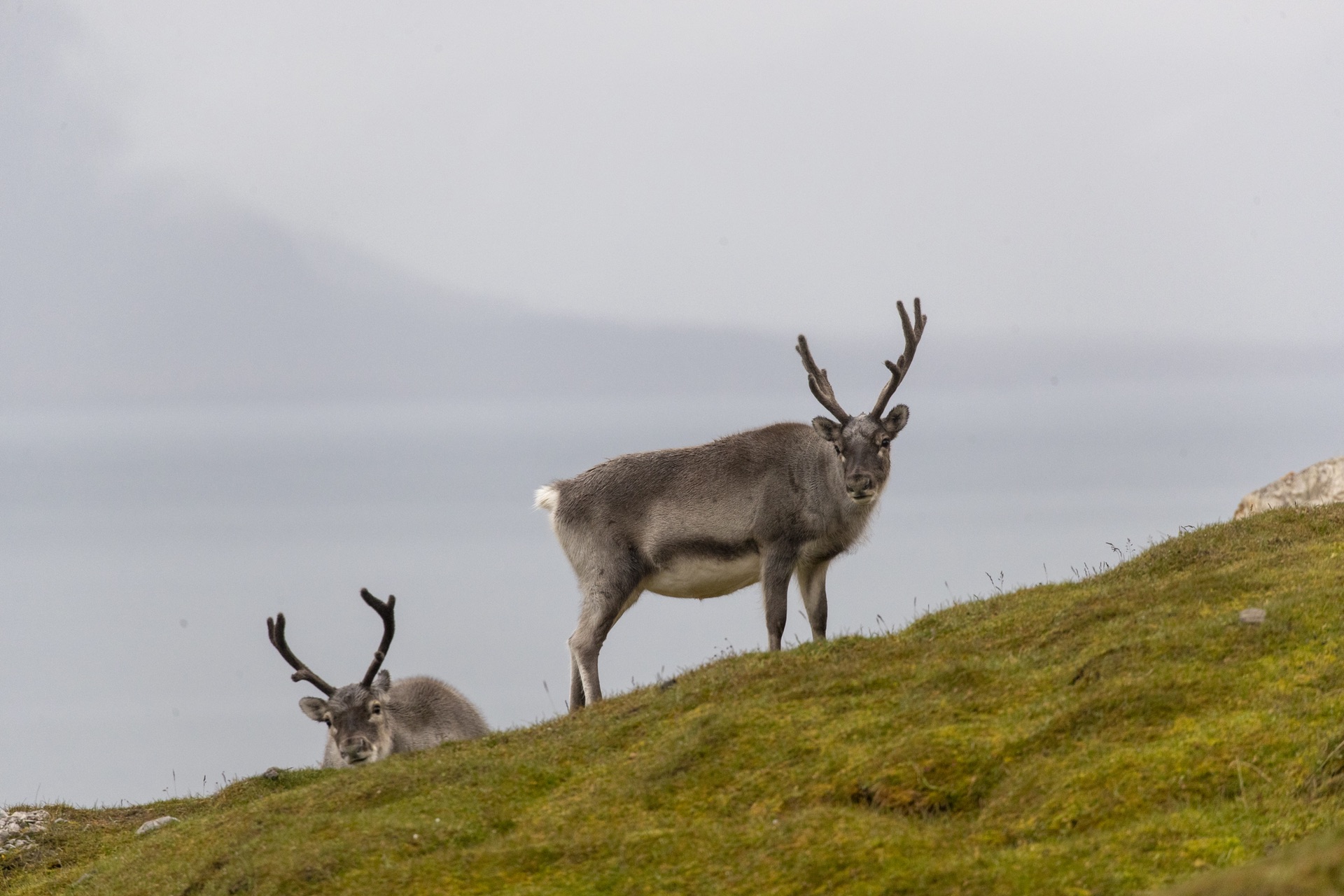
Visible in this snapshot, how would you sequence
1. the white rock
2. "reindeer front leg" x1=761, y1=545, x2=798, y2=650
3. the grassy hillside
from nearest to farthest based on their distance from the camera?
the grassy hillside
"reindeer front leg" x1=761, y1=545, x2=798, y2=650
the white rock

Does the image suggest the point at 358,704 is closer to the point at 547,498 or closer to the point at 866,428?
the point at 547,498

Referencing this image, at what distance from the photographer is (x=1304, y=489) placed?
27.4m

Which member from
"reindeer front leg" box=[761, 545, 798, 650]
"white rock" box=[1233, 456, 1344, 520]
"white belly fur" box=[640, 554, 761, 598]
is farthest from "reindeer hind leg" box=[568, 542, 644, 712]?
"white rock" box=[1233, 456, 1344, 520]

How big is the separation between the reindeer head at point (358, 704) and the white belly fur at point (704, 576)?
341 centimetres

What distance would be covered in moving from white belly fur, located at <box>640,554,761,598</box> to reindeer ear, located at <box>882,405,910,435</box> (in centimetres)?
228

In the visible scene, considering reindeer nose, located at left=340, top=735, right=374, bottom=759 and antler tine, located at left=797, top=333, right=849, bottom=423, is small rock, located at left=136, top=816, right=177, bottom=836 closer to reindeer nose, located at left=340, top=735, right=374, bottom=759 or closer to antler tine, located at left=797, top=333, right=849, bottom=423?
reindeer nose, located at left=340, top=735, right=374, bottom=759

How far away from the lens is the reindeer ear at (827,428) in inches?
705

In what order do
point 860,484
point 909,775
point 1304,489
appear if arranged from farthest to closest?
point 1304,489
point 860,484
point 909,775

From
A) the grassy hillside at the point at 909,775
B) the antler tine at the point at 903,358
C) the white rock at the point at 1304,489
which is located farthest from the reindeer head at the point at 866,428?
the white rock at the point at 1304,489

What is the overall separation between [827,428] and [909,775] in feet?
26.3

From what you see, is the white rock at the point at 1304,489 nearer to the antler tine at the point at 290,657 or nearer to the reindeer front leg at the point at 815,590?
the reindeer front leg at the point at 815,590

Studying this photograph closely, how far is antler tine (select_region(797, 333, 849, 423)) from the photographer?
1833cm

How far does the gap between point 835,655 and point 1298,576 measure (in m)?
4.31

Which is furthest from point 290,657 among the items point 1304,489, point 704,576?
point 1304,489
